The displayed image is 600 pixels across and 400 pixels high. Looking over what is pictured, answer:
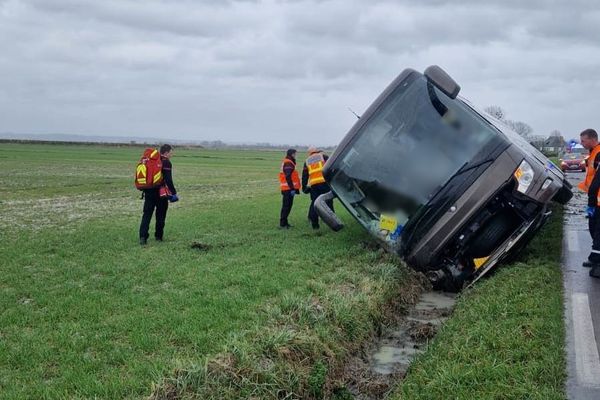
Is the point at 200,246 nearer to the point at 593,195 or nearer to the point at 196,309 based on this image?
the point at 196,309

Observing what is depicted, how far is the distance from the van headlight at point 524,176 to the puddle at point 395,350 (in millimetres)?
1576

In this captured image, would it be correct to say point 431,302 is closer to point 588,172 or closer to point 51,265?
point 588,172

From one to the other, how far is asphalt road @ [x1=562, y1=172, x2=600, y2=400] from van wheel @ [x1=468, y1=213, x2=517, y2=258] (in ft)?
2.72

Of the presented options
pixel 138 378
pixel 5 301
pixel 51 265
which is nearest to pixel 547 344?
pixel 138 378

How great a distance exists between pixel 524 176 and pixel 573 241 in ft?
10.6

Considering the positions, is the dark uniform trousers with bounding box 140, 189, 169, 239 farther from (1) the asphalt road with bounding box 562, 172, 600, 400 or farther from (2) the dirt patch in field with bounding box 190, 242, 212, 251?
(1) the asphalt road with bounding box 562, 172, 600, 400

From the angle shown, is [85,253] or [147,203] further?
[147,203]

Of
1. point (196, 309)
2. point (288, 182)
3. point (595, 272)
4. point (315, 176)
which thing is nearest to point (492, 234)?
point (595, 272)

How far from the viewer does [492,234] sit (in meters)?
6.69

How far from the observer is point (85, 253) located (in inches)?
364

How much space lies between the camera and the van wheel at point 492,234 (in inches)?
262

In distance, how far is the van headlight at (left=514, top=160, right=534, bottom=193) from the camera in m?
6.36

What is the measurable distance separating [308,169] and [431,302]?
5.30 metres

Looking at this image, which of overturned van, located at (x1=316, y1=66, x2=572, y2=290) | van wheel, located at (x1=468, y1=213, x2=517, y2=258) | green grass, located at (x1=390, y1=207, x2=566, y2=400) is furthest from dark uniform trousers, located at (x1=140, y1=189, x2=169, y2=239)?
green grass, located at (x1=390, y1=207, x2=566, y2=400)
